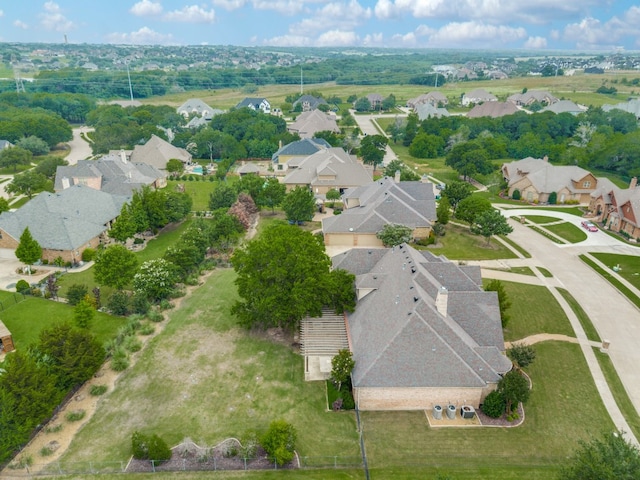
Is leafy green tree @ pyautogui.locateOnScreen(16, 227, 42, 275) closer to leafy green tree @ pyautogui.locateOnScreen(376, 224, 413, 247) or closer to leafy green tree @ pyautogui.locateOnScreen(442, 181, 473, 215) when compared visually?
leafy green tree @ pyautogui.locateOnScreen(376, 224, 413, 247)

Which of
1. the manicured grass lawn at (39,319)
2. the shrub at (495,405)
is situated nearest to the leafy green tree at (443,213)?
the shrub at (495,405)

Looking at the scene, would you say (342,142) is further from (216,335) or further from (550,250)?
(216,335)

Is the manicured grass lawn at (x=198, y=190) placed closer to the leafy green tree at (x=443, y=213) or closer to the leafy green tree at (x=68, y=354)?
the leafy green tree at (x=443, y=213)

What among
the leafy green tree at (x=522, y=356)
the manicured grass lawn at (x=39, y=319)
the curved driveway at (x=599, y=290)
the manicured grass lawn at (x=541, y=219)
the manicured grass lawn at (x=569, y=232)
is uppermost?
the leafy green tree at (x=522, y=356)

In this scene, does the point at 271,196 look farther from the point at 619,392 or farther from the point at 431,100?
the point at 431,100

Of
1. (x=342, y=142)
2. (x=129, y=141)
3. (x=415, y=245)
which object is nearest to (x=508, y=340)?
(x=415, y=245)

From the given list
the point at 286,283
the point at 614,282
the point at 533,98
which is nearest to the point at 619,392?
the point at 614,282

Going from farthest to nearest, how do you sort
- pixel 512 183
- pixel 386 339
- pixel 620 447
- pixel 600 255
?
pixel 512 183, pixel 600 255, pixel 386 339, pixel 620 447
